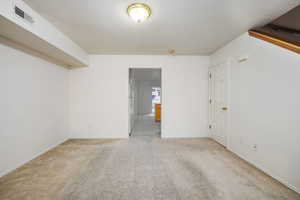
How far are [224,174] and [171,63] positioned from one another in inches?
117

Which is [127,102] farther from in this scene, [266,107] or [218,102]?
[266,107]

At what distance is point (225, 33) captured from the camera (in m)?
2.60

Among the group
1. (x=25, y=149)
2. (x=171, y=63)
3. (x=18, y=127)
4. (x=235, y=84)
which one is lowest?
(x=25, y=149)

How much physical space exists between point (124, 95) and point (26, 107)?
2.13 meters

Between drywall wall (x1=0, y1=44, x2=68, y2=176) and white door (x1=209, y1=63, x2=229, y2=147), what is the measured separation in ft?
13.2

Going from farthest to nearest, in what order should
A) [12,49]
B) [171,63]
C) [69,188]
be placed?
[171,63]
[12,49]
[69,188]

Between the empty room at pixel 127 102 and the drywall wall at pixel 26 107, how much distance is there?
2 centimetres

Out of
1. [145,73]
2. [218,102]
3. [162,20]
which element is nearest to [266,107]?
[218,102]

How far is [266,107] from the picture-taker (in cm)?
209

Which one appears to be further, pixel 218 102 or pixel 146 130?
pixel 146 130

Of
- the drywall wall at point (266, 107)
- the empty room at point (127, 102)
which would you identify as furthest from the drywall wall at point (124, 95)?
the drywall wall at point (266, 107)

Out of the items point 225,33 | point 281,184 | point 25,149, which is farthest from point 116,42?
point 281,184

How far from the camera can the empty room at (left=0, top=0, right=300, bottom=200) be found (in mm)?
1714

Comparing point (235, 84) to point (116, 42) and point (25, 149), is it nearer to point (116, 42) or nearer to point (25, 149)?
point (116, 42)
